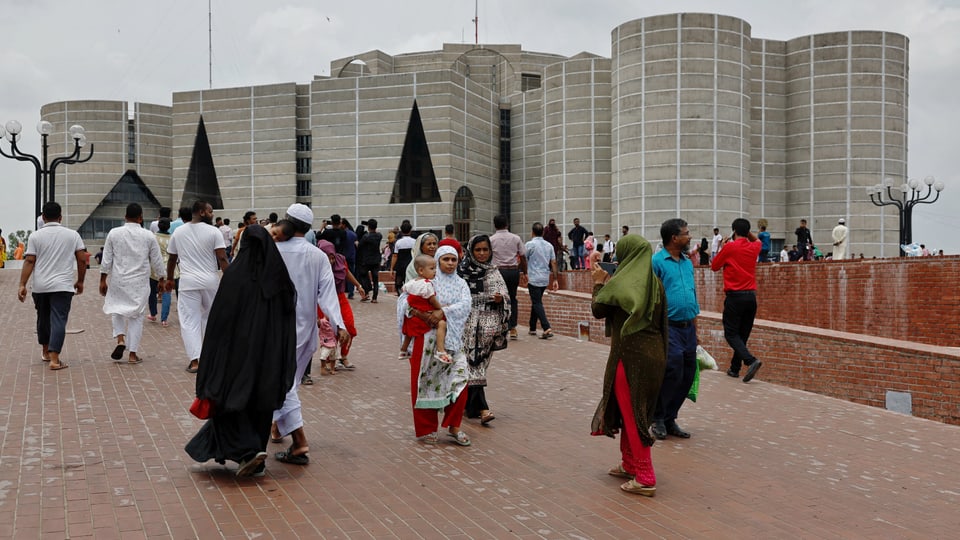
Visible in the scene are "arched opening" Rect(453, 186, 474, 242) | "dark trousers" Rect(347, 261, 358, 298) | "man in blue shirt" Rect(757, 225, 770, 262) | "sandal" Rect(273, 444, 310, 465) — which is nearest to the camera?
"sandal" Rect(273, 444, 310, 465)

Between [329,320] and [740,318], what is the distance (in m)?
5.43

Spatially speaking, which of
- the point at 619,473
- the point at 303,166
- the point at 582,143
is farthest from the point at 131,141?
the point at 619,473

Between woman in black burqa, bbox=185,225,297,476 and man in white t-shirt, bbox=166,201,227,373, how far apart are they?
3770 millimetres

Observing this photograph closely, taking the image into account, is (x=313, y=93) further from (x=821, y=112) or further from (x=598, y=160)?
(x=821, y=112)

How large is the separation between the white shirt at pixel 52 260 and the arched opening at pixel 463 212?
3830 centimetres

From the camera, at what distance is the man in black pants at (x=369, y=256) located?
17.7m

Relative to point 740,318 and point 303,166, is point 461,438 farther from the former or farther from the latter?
point 303,166

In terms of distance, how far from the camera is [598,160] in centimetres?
4506

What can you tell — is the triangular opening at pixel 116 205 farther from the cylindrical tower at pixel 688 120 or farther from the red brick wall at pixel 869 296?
the red brick wall at pixel 869 296

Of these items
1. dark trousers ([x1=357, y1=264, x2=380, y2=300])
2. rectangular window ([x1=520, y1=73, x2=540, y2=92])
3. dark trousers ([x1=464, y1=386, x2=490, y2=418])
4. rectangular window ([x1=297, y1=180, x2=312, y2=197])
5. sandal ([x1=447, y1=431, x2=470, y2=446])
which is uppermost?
rectangular window ([x1=520, y1=73, x2=540, y2=92])

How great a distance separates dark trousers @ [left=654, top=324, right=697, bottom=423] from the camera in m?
6.43

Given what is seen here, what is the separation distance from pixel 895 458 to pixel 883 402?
11.2 feet

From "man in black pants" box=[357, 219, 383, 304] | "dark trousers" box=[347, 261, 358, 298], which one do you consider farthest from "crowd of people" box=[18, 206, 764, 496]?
"dark trousers" box=[347, 261, 358, 298]

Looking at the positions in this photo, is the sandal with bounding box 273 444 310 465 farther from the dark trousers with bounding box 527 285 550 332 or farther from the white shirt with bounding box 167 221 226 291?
the dark trousers with bounding box 527 285 550 332
